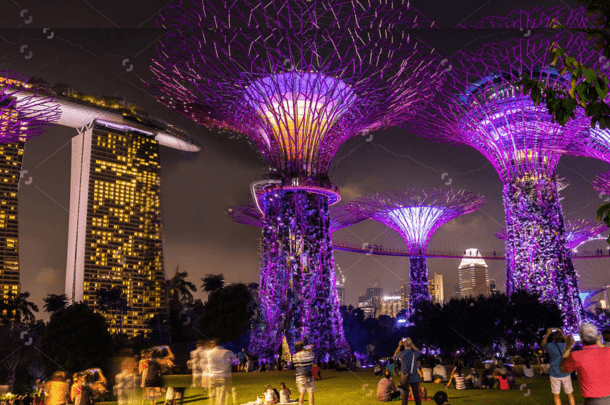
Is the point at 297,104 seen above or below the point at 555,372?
above

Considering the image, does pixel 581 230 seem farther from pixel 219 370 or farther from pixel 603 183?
pixel 219 370

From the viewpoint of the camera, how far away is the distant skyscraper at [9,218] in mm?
54031

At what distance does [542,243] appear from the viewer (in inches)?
1304

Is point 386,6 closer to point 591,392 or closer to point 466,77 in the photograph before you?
point 466,77

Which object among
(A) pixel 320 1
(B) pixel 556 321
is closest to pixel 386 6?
(A) pixel 320 1

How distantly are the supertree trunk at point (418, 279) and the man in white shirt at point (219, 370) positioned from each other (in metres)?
45.7

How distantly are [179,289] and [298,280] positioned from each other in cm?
4567

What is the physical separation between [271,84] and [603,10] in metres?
24.1

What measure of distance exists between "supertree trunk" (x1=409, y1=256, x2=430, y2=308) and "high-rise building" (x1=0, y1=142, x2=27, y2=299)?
3769cm

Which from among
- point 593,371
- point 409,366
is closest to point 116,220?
point 409,366

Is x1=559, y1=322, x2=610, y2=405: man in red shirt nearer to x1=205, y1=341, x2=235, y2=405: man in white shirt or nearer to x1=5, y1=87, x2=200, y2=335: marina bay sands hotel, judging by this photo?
x1=205, y1=341, x2=235, y2=405: man in white shirt

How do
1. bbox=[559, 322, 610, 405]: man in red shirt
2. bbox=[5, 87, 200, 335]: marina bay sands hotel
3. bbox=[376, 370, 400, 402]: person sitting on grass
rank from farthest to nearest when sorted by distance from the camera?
1. bbox=[5, 87, 200, 335]: marina bay sands hotel
2. bbox=[376, 370, 400, 402]: person sitting on grass
3. bbox=[559, 322, 610, 405]: man in red shirt

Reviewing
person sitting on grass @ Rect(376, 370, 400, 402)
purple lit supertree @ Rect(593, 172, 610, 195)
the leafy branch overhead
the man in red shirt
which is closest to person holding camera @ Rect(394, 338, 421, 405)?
person sitting on grass @ Rect(376, 370, 400, 402)

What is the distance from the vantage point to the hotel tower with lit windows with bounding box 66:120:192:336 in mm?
67562
